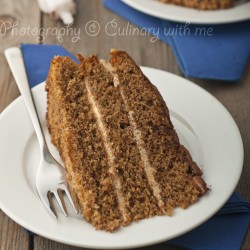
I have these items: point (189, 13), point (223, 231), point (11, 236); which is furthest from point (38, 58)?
point (223, 231)

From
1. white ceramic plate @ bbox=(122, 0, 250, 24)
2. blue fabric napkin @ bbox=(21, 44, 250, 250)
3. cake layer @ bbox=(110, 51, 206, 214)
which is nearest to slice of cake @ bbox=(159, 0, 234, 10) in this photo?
white ceramic plate @ bbox=(122, 0, 250, 24)

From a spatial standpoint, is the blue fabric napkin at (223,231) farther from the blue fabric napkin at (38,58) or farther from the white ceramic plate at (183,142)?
the blue fabric napkin at (38,58)

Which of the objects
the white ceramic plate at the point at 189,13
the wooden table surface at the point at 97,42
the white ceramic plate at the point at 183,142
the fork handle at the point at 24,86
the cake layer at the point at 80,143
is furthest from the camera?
the white ceramic plate at the point at 189,13

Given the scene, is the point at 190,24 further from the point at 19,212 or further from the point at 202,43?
the point at 19,212

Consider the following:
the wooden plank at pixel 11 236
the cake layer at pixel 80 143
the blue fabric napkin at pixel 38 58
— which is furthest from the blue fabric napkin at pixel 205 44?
the wooden plank at pixel 11 236

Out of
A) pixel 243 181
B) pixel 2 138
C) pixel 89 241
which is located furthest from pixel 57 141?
pixel 243 181

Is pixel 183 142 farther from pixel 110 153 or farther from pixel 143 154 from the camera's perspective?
pixel 110 153

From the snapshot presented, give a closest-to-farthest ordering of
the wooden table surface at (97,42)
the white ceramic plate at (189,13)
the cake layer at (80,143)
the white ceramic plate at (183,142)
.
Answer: the white ceramic plate at (183,142)
the cake layer at (80,143)
the wooden table surface at (97,42)
the white ceramic plate at (189,13)
